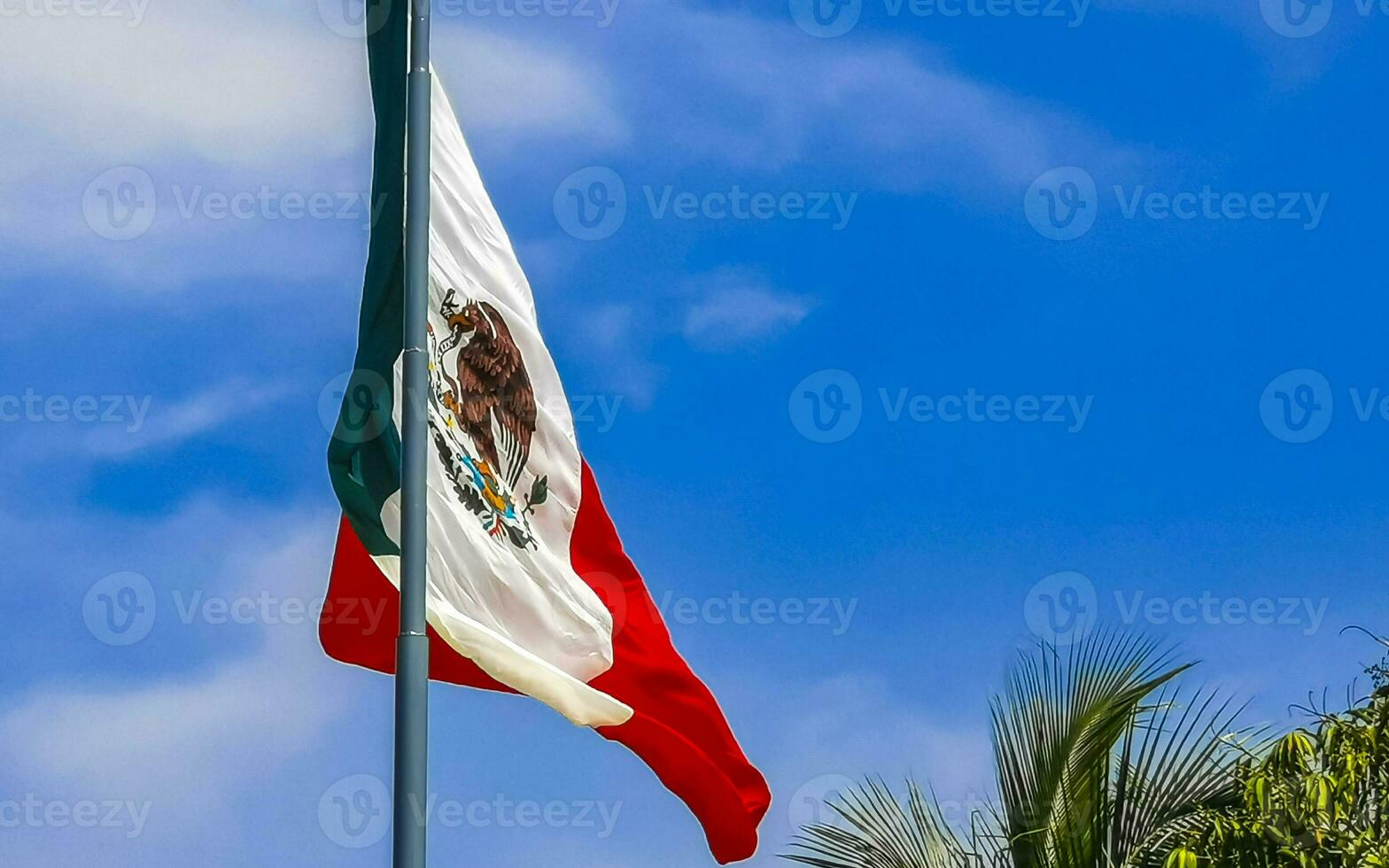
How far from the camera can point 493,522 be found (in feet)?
30.2

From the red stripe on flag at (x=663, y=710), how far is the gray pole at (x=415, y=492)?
A: 87.1 inches

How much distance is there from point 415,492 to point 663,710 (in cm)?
296

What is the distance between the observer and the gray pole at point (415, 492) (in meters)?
7.26

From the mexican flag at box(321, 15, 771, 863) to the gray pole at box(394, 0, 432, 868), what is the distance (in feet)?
0.47

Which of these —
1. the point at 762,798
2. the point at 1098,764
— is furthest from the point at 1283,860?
the point at 762,798

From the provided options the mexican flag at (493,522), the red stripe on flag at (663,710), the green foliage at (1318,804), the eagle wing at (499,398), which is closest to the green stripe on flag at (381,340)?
the mexican flag at (493,522)

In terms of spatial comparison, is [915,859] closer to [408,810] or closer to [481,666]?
[481,666]

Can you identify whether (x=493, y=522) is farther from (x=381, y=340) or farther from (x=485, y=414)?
(x=381, y=340)

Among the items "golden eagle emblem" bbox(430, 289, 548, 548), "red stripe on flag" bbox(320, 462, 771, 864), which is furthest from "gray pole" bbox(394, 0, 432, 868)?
"red stripe on flag" bbox(320, 462, 771, 864)

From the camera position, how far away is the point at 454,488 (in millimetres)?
8750

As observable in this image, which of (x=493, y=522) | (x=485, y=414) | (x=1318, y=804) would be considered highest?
(x=485, y=414)

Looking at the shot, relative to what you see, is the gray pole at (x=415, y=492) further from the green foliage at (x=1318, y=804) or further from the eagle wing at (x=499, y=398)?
the green foliage at (x=1318, y=804)


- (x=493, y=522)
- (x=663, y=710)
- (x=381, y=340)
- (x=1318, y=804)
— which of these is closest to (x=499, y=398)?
(x=493, y=522)

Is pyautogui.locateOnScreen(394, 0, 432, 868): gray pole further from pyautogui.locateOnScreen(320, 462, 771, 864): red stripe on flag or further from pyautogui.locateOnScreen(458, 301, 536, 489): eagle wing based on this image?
pyautogui.locateOnScreen(320, 462, 771, 864): red stripe on flag
